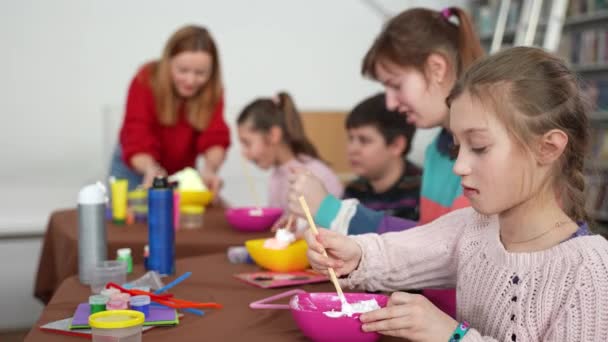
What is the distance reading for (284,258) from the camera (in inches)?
53.7

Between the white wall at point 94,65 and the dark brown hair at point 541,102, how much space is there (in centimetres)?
347

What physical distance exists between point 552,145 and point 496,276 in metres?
0.20

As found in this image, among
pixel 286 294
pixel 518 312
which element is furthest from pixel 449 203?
pixel 518 312

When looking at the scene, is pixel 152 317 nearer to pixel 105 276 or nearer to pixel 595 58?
pixel 105 276

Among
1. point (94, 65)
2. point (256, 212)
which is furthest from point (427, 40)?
point (94, 65)

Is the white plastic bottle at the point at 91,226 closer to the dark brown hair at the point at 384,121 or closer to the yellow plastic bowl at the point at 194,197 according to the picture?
the yellow plastic bowl at the point at 194,197

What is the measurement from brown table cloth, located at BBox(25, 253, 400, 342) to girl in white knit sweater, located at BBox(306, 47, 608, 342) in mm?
194

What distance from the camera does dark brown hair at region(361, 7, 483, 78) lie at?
1.53 meters

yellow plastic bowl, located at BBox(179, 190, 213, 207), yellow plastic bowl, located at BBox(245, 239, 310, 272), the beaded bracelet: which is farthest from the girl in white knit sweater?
yellow plastic bowl, located at BBox(179, 190, 213, 207)

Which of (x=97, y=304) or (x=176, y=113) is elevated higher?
(x=176, y=113)

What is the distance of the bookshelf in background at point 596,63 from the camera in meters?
4.54

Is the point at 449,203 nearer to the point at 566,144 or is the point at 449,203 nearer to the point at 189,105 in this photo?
the point at 566,144

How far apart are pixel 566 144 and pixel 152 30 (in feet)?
13.3

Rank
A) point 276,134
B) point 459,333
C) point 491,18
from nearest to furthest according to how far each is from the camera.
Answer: point 459,333
point 276,134
point 491,18
